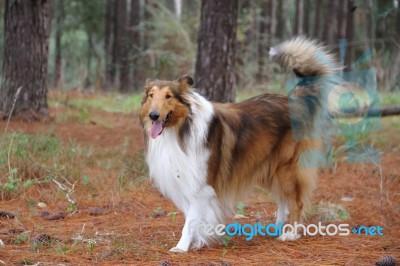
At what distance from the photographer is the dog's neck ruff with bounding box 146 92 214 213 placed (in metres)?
4.60

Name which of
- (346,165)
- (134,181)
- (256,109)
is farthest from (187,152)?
(346,165)

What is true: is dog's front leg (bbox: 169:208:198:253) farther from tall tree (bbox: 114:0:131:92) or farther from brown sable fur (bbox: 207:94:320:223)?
tall tree (bbox: 114:0:131:92)

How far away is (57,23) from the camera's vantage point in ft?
81.4

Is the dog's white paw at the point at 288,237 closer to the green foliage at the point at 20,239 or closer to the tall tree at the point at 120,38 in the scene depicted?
the green foliage at the point at 20,239

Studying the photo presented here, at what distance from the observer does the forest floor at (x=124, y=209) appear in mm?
4199

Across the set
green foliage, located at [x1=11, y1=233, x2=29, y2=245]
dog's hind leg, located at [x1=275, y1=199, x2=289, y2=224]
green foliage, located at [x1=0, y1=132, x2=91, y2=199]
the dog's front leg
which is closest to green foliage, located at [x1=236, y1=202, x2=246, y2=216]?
dog's hind leg, located at [x1=275, y1=199, x2=289, y2=224]

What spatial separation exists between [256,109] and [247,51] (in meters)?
13.7

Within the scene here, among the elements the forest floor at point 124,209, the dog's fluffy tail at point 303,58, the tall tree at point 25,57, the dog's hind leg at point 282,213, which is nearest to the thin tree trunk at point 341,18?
the forest floor at point 124,209

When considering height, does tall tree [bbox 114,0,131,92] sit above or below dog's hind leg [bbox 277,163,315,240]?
above

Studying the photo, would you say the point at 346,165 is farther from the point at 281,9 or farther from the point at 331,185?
the point at 281,9

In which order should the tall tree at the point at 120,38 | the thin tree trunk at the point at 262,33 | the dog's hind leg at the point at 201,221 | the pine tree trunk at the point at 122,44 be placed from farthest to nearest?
the tall tree at the point at 120,38, the pine tree trunk at the point at 122,44, the thin tree trunk at the point at 262,33, the dog's hind leg at the point at 201,221

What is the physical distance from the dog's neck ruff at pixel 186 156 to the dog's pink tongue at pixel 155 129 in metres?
0.16

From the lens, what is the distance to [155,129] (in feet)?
14.6

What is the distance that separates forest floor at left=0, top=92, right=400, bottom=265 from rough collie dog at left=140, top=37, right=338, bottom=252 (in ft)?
1.21
